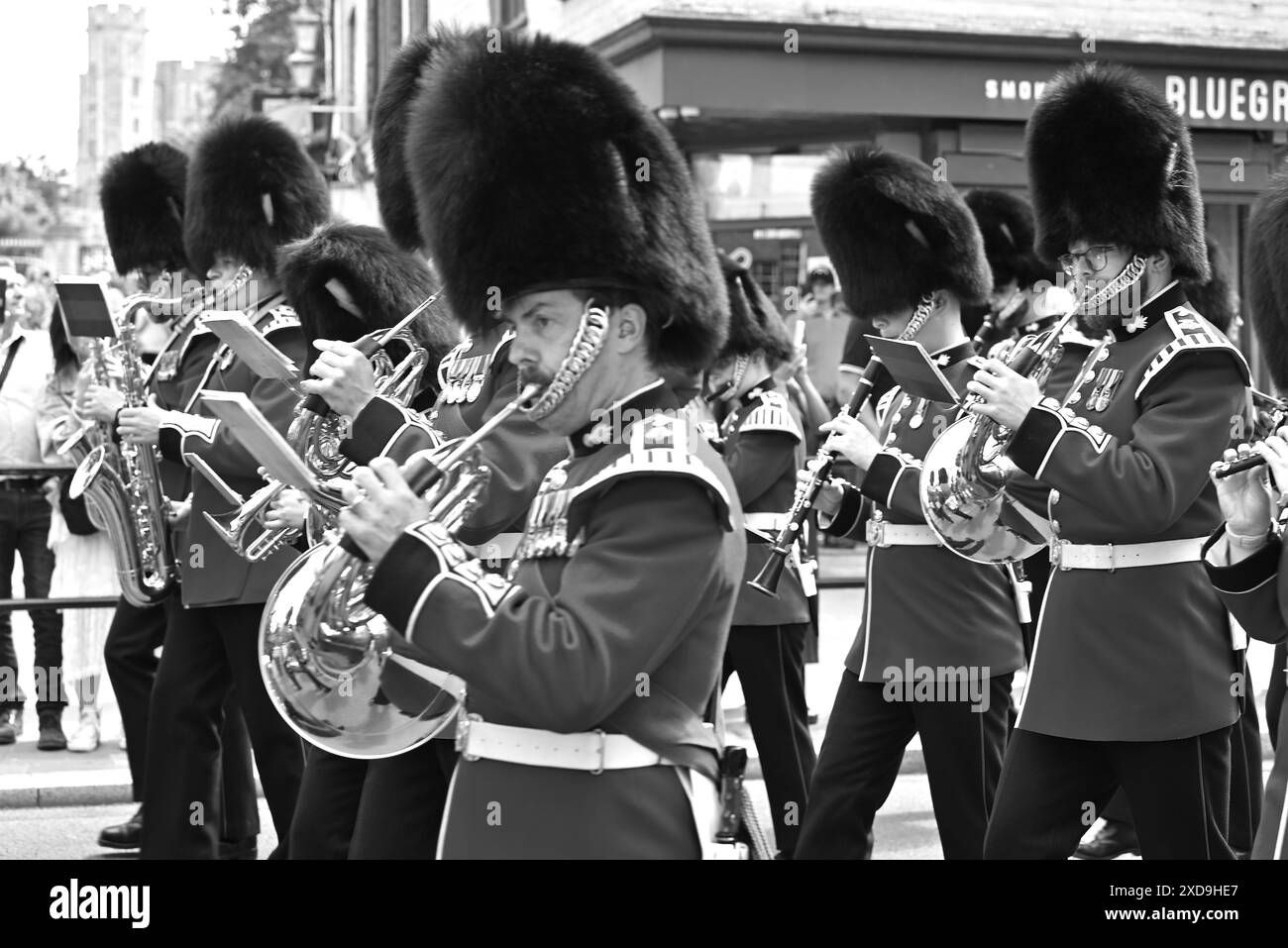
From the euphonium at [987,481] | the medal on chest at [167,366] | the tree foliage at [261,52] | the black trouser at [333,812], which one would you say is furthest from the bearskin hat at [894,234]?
the tree foliage at [261,52]

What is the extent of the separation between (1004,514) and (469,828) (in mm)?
2229

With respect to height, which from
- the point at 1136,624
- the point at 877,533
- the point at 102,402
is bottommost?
the point at 1136,624

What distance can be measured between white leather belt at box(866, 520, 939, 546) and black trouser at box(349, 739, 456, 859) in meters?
1.75

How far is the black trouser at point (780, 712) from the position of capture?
5961 millimetres

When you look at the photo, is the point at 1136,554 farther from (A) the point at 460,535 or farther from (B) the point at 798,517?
(A) the point at 460,535

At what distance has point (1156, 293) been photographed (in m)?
4.40

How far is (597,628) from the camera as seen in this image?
2.63 m

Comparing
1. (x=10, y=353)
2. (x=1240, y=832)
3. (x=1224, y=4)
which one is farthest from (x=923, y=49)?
(x=1240, y=832)

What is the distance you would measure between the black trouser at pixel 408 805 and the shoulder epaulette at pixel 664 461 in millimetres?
1254

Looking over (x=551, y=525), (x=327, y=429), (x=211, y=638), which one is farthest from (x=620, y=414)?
(x=211, y=638)

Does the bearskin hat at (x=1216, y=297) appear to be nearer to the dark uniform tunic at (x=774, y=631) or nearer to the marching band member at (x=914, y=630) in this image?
the marching band member at (x=914, y=630)

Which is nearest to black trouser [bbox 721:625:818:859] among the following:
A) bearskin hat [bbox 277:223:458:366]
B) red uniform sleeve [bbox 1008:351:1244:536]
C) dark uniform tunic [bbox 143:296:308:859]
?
dark uniform tunic [bbox 143:296:308:859]

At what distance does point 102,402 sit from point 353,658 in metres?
2.90

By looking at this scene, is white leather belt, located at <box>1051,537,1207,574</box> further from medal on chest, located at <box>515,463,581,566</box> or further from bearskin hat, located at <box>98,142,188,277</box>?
bearskin hat, located at <box>98,142,188,277</box>
